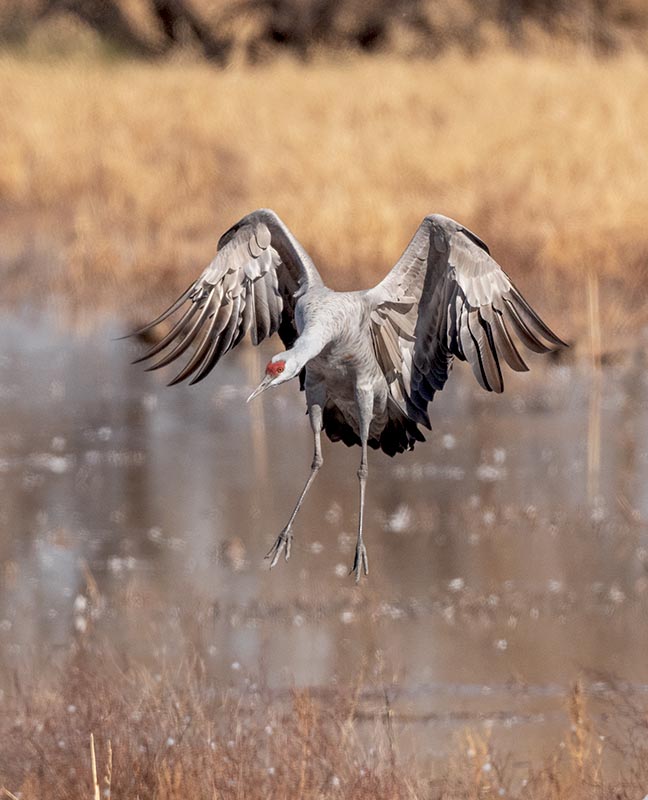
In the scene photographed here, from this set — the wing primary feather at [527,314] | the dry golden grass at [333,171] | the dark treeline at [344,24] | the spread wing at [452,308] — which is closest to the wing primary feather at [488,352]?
the spread wing at [452,308]

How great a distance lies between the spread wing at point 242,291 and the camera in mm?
5715

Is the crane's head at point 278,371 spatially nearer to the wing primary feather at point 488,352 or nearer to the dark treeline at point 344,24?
the wing primary feather at point 488,352

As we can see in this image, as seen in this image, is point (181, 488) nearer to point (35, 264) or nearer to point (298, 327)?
point (298, 327)

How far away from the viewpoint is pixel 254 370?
40.1ft

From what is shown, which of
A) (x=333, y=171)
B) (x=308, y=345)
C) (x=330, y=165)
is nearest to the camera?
(x=308, y=345)

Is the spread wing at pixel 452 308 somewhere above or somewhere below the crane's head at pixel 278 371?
above

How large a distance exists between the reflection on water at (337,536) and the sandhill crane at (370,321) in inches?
41.9

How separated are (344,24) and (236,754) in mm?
23831

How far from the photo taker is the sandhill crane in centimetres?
549

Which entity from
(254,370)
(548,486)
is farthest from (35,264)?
(548,486)

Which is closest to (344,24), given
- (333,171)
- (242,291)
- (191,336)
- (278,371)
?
(333,171)

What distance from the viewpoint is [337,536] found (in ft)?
29.1

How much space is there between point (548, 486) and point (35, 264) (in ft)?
21.6

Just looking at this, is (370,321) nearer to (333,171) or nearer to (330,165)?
(333,171)
